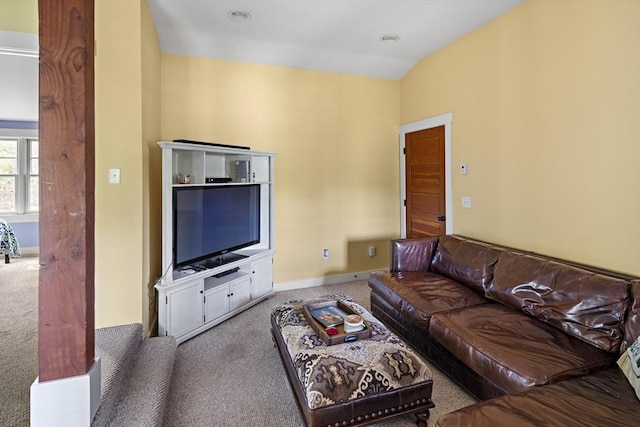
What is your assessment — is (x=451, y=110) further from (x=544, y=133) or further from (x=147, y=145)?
(x=147, y=145)

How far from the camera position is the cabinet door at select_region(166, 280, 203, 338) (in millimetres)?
2582

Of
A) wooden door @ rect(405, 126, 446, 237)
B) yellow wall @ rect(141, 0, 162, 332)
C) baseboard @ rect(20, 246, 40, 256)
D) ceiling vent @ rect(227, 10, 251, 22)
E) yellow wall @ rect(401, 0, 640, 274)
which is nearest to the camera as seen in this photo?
yellow wall @ rect(401, 0, 640, 274)

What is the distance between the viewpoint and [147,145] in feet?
8.50

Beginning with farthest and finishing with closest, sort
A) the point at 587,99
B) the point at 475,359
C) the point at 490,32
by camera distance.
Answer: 1. the point at 490,32
2. the point at 587,99
3. the point at 475,359

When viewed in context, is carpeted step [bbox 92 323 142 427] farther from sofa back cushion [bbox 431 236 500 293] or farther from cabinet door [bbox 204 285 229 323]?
sofa back cushion [bbox 431 236 500 293]

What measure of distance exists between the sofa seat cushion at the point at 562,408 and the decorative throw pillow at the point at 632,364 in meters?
0.04

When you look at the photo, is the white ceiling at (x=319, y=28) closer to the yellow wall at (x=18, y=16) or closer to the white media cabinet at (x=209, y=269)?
the yellow wall at (x=18, y=16)

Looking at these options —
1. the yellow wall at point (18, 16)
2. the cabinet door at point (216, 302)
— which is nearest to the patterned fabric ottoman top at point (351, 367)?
the cabinet door at point (216, 302)

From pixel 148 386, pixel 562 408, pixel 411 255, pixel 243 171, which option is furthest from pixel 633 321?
pixel 243 171

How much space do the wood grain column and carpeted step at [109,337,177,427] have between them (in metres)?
0.43

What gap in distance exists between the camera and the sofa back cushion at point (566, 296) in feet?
5.78

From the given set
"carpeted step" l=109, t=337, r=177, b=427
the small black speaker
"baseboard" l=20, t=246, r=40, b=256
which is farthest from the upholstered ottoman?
"baseboard" l=20, t=246, r=40, b=256

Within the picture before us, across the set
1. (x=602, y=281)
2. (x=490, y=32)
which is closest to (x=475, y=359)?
(x=602, y=281)

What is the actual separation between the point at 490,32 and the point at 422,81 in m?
A: 1.01
